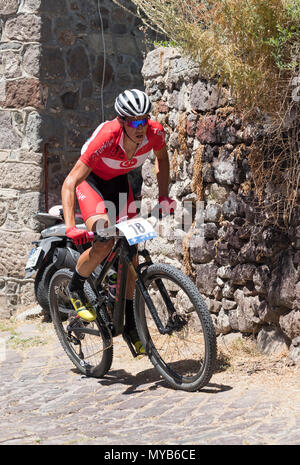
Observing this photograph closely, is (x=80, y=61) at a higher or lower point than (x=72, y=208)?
higher

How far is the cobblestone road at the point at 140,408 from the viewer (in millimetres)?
3812

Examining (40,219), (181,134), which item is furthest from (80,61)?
(181,134)

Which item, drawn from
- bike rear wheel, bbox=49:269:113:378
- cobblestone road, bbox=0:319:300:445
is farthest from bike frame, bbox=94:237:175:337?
cobblestone road, bbox=0:319:300:445

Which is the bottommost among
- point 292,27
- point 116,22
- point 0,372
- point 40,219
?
point 0,372

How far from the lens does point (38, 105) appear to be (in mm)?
7758

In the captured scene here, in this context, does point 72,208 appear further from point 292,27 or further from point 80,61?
point 80,61

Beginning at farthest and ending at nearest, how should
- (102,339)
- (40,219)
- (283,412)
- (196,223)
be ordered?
(40,219) < (196,223) < (102,339) < (283,412)

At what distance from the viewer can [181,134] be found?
6012mm

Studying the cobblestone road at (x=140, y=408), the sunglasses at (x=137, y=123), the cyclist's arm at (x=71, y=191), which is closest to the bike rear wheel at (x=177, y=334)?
the cobblestone road at (x=140, y=408)

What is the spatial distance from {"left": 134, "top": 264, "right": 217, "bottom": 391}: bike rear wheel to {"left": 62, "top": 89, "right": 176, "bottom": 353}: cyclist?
212 millimetres

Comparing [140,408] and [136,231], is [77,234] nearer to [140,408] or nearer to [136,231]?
[136,231]

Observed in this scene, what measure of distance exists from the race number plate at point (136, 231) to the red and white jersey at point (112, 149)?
1.59ft

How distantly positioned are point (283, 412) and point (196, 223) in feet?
7.09

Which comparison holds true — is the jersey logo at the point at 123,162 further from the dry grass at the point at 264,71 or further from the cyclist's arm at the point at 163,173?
the dry grass at the point at 264,71
